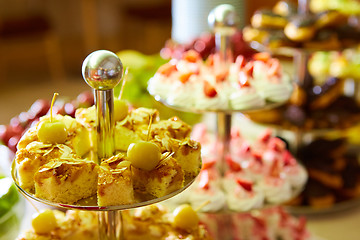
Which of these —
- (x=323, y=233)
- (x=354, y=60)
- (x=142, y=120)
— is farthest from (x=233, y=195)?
(x=354, y=60)

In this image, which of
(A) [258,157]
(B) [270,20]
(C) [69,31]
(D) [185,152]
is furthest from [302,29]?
(C) [69,31]

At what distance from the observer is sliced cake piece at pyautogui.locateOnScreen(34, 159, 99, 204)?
0.95 m

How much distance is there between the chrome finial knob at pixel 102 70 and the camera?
93 cm

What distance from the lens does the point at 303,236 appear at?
6.00 feet

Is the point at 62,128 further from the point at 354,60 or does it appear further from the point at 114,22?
the point at 114,22

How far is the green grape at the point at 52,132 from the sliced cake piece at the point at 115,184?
0.39 ft

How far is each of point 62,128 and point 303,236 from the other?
44.9 inches

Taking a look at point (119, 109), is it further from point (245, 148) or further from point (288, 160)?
point (288, 160)

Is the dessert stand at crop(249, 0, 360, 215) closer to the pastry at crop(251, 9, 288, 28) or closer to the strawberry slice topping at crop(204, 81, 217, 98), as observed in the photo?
the pastry at crop(251, 9, 288, 28)

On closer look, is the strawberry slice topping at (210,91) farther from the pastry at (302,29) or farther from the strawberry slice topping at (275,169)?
the pastry at (302,29)

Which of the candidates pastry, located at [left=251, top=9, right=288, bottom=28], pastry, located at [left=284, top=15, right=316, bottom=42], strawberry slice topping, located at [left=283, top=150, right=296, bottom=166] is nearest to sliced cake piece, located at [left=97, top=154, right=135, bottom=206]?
strawberry slice topping, located at [left=283, top=150, right=296, bottom=166]

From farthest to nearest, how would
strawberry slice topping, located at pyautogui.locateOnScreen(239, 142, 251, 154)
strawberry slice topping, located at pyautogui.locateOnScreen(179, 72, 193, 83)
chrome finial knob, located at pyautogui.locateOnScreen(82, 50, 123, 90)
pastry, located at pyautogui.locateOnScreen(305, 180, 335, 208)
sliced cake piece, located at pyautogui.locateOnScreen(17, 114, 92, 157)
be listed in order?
pastry, located at pyautogui.locateOnScreen(305, 180, 335, 208) → strawberry slice topping, located at pyautogui.locateOnScreen(239, 142, 251, 154) → strawberry slice topping, located at pyautogui.locateOnScreen(179, 72, 193, 83) → sliced cake piece, located at pyautogui.locateOnScreen(17, 114, 92, 157) → chrome finial knob, located at pyautogui.locateOnScreen(82, 50, 123, 90)

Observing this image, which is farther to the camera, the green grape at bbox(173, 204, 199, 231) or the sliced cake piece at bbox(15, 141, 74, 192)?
the green grape at bbox(173, 204, 199, 231)

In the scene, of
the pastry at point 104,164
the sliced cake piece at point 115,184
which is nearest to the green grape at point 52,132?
the pastry at point 104,164
